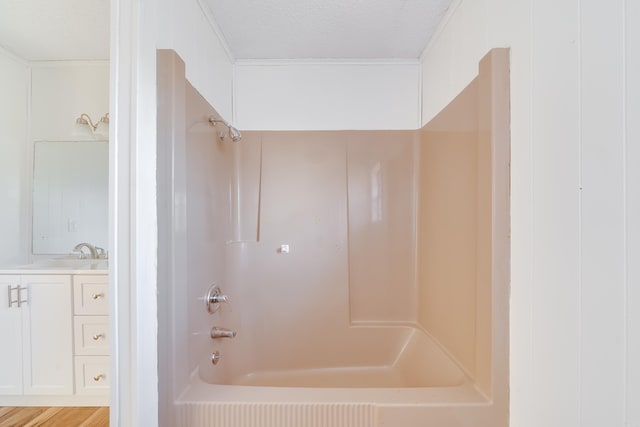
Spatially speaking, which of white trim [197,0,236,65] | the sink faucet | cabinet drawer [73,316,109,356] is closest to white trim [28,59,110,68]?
white trim [197,0,236,65]

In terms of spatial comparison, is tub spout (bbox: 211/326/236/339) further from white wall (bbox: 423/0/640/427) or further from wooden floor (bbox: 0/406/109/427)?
white wall (bbox: 423/0/640/427)

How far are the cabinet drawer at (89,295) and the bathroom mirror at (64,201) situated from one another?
331mm

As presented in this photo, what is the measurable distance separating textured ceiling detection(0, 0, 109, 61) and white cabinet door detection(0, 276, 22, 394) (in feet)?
4.38

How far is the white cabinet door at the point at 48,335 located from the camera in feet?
5.80

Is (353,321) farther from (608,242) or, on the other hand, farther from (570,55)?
(570,55)

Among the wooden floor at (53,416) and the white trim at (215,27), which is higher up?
the white trim at (215,27)

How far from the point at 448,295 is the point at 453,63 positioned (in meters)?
1.15

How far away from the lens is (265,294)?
2037 millimetres

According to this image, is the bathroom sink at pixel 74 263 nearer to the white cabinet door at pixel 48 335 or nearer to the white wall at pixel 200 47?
the white cabinet door at pixel 48 335

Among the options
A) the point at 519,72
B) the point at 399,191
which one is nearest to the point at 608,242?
the point at 519,72

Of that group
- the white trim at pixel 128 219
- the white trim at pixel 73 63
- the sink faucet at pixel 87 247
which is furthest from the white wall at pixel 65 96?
the white trim at pixel 128 219

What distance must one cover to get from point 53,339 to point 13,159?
115cm

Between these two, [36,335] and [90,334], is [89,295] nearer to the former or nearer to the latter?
[90,334]

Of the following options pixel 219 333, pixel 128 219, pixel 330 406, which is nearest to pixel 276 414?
pixel 330 406
